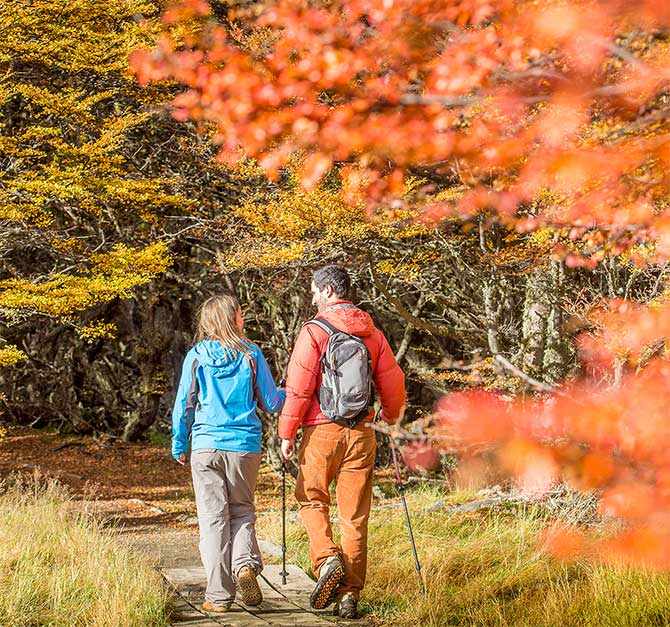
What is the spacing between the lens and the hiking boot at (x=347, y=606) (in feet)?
16.6

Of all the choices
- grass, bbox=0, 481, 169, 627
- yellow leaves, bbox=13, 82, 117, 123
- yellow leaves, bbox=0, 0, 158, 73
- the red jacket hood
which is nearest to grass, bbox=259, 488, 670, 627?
grass, bbox=0, 481, 169, 627

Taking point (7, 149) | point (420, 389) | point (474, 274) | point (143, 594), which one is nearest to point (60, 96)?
point (7, 149)

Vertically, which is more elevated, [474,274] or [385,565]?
[474,274]

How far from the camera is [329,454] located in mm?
Answer: 5109

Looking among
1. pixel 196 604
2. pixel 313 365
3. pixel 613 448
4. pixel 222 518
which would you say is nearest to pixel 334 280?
pixel 313 365

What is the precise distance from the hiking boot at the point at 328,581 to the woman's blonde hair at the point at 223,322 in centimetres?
130

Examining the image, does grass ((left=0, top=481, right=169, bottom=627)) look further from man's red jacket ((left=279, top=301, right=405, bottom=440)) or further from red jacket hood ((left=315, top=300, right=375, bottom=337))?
red jacket hood ((left=315, top=300, right=375, bottom=337))

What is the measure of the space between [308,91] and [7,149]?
22.3ft

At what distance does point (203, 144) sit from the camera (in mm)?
11984

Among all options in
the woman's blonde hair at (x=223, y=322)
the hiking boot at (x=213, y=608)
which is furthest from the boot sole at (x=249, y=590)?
the woman's blonde hair at (x=223, y=322)

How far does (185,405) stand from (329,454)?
900 mm

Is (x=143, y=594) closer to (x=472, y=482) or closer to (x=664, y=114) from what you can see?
(x=664, y=114)

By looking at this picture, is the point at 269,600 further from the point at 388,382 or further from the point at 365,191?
the point at 365,191

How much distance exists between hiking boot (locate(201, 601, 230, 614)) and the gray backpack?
4.08 feet
